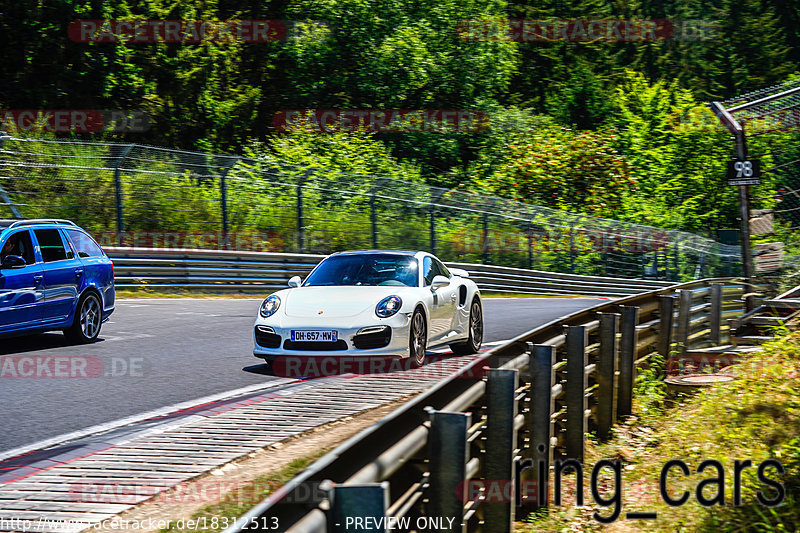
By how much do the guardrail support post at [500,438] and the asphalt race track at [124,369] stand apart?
343 cm

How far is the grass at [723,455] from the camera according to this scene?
628 centimetres

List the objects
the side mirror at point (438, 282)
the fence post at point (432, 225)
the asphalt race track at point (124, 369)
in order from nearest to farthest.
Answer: the asphalt race track at point (124, 369), the side mirror at point (438, 282), the fence post at point (432, 225)

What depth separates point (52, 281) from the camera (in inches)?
461

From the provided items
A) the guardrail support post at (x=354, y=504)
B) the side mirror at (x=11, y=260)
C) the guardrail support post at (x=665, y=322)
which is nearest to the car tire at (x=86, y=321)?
the side mirror at (x=11, y=260)

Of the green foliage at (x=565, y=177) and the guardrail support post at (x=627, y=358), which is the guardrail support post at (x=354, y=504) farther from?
the green foliage at (x=565, y=177)

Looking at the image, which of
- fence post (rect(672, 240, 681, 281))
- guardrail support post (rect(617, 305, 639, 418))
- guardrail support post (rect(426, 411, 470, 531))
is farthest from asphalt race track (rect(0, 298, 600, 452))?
fence post (rect(672, 240, 681, 281))

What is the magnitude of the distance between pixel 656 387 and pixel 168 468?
23.7ft

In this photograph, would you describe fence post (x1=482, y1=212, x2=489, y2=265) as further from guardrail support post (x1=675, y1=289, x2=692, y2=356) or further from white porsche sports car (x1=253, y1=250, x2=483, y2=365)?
white porsche sports car (x1=253, y1=250, x2=483, y2=365)

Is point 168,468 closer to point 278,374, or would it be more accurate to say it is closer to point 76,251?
point 278,374

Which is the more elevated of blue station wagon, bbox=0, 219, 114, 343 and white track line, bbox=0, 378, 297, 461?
blue station wagon, bbox=0, 219, 114, 343

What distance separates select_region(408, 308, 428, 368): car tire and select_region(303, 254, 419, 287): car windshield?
1.79 ft

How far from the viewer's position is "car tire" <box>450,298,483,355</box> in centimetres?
1251

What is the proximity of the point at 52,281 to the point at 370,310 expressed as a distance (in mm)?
4219

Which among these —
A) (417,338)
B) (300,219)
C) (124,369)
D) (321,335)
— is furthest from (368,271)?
(300,219)
